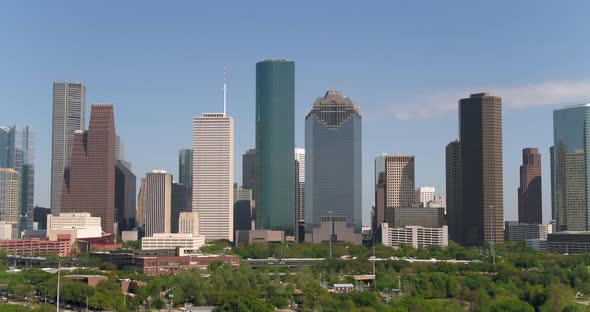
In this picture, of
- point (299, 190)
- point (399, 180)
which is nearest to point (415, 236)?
point (399, 180)

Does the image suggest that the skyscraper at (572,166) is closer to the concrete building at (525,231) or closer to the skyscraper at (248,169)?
the concrete building at (525,231)

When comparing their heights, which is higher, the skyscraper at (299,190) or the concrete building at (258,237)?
the skyscraper at (299,190)

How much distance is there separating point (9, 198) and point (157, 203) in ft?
106

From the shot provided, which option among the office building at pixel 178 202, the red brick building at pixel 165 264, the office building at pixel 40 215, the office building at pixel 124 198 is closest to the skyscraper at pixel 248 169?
the office building at pixel 178 202

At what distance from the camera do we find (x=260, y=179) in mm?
160500

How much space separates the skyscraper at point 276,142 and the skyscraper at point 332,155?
493cm

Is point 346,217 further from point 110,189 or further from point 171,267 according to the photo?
point 171,267

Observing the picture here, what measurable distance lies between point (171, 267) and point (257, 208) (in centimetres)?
6674

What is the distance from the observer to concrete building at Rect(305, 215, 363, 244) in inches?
5876

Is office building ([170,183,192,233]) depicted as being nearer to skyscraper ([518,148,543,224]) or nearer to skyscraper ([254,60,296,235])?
skyscraper ([254,60,296,235])

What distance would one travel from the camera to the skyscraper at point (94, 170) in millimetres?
150625

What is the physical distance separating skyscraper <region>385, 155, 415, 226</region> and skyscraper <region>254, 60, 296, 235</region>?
59.8ft

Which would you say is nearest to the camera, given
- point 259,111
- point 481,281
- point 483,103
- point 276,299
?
point 276,299

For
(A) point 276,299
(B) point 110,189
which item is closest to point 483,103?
(B) point 110,189
